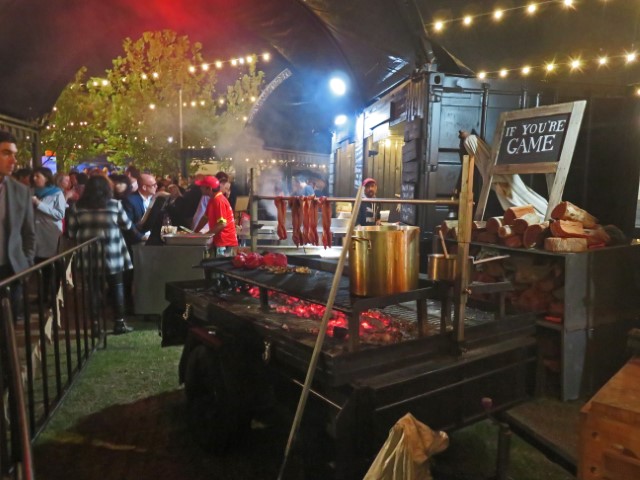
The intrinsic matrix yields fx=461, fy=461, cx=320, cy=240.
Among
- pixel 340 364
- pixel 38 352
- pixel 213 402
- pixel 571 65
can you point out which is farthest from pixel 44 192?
pixel 571 65

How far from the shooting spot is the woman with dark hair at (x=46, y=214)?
24.0 feet

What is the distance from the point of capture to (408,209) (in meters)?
7.39

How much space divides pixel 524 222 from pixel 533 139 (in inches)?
50.5

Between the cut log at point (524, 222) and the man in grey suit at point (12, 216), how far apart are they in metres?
5.16

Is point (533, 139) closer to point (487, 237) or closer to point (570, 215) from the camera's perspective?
point (570, 215)

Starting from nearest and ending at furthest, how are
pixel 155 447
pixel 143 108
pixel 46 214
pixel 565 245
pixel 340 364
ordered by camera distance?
1. pixel 340 364
2. pixel 155 447
3. pixel 565 245
4. pixel 46 214
5. pixel 143 108

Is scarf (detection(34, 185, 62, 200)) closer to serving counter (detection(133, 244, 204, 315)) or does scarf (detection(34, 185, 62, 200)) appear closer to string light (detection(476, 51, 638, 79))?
serving counter (detection(133, 244, 204, 315))

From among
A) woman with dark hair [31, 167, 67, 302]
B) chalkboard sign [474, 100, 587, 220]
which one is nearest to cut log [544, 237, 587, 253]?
chalkboard sign [474, 100, 587, 220]

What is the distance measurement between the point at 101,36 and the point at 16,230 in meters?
6.50

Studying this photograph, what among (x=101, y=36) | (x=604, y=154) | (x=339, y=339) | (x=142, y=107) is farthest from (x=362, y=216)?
(x=142, y=107)

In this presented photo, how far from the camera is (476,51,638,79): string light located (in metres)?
6.70

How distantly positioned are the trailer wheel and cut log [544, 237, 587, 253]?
10.8 feet

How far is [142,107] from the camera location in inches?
957

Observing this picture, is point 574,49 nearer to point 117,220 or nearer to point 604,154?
point 604,154
